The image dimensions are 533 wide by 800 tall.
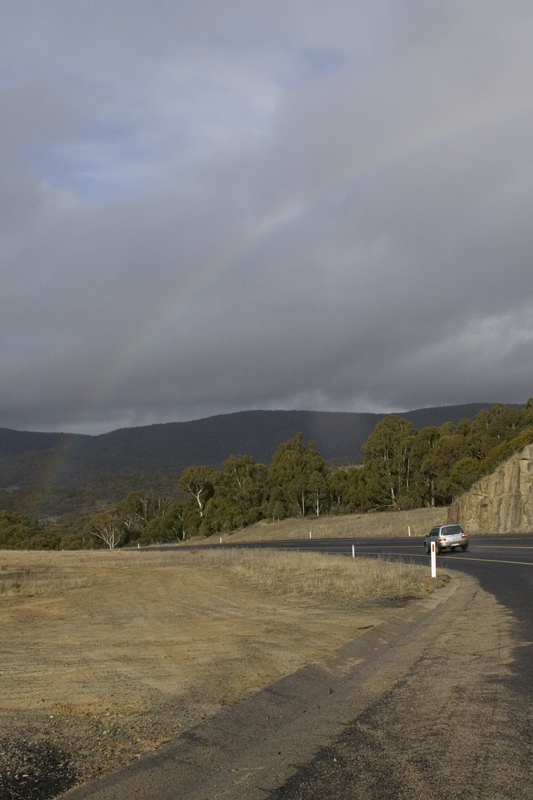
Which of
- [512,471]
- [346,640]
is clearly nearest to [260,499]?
[512,471]

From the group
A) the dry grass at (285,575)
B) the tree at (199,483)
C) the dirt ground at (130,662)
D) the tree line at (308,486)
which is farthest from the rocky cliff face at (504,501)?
the tree at (199,483)

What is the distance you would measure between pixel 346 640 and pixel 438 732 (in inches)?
207

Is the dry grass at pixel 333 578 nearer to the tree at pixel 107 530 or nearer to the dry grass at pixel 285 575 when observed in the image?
the dry grass at pixel 285 575

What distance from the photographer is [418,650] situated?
10234mm

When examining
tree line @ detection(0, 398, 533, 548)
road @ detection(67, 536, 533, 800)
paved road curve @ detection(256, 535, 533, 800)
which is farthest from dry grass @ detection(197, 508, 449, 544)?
road @ detection(67, 536, 533, 800)

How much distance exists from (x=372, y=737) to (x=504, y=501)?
158 ft

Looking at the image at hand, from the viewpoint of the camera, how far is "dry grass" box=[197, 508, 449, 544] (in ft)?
199

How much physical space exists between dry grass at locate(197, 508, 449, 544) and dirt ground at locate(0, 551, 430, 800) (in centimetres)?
4084

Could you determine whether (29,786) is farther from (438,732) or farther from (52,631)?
(52,631)

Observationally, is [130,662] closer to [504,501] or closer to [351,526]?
[504,501]

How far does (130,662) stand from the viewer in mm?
10164

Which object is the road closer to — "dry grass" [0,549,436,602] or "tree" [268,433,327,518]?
"dry grass" [0,549,436,602]

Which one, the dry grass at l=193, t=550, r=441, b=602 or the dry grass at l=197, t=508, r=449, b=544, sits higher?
the dry grass at l=193, t=550, r=441, b=602

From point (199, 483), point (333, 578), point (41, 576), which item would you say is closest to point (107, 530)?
point (199, 483)
